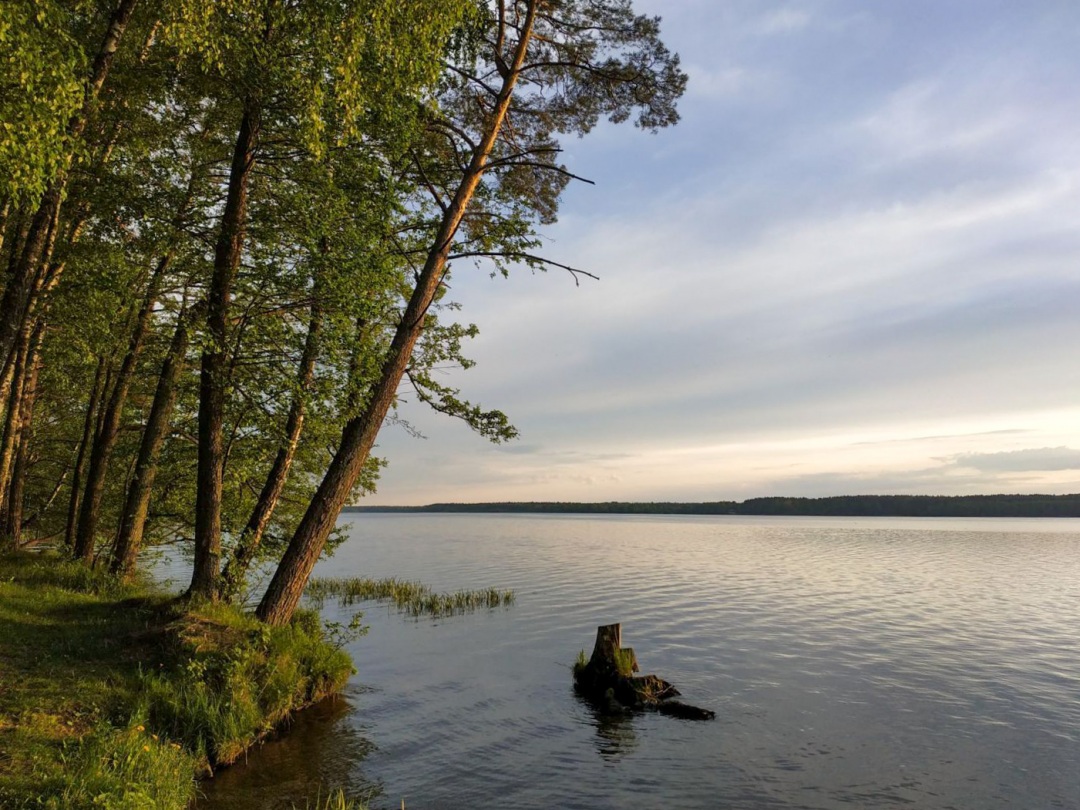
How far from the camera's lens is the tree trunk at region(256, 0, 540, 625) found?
12.1m

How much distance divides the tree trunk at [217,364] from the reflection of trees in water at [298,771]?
3.32 meters

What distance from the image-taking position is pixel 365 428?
41.0 ft

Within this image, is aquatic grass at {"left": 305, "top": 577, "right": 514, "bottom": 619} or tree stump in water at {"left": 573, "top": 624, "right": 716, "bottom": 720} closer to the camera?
tree stump in water at {"left": 573, "top": 624, "right": 716, "bottom": 720}

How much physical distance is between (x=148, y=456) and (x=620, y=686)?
12748 mm

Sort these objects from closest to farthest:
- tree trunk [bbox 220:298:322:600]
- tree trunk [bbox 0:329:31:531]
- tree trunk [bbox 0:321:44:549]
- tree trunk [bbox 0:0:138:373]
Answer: tree trunk [bbox 0:0:138:373] → tree trunk [bbox 220:298:322:600] → tree trunk [bbox 0:329:31:531] → tree trunk [bbox 0:321:44:549]

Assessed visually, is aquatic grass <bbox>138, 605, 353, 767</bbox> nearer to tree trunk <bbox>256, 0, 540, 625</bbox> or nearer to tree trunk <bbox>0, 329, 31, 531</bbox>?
tree trunk <bbox>256, 0, 540, 625</bbox>

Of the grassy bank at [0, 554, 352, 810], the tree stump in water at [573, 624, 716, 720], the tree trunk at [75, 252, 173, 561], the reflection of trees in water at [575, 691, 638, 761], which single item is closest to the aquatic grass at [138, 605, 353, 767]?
the grassy bank at [0, 554, 352, 810]

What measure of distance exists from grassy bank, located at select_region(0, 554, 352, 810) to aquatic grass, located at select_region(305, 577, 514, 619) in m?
13.9

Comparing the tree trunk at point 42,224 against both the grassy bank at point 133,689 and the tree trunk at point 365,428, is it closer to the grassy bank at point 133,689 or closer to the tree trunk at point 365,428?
the grassy bank at point 133,689

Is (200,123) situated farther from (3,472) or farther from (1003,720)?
(1003,720)

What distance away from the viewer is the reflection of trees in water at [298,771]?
8672 mm

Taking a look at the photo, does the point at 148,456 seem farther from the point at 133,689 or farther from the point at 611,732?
the point at 611,732

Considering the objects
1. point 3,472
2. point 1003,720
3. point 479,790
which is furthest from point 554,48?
point 1003,720

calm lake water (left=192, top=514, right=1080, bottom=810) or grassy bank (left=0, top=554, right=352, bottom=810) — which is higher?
grassy bank (left=0, top=554, right=352, bottom=810)
